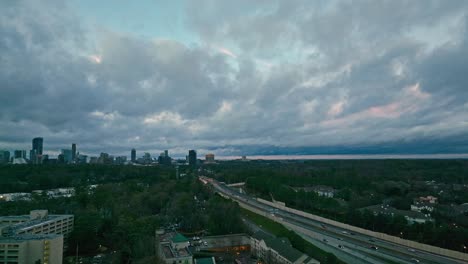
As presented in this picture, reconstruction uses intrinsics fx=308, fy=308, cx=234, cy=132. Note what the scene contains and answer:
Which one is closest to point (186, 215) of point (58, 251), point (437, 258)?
point (58, 251)

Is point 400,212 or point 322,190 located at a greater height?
point 322,190

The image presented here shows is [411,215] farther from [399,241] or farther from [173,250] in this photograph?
[173,250]

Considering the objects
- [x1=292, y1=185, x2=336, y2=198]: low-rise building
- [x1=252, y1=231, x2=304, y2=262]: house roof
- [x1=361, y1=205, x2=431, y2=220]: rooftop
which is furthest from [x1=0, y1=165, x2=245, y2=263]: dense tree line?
[x1=292, y1=185, x2=336, y2=198]: low-rise building

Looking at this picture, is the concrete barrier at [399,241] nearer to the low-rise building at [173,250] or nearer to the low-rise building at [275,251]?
the low-rise building at [275,251]

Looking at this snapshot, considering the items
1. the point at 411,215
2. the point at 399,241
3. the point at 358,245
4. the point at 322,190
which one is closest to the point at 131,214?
the point at 358,245

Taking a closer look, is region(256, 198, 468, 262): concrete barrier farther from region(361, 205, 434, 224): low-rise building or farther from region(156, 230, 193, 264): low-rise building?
region(156, 230, 193, 264): low-rise building
